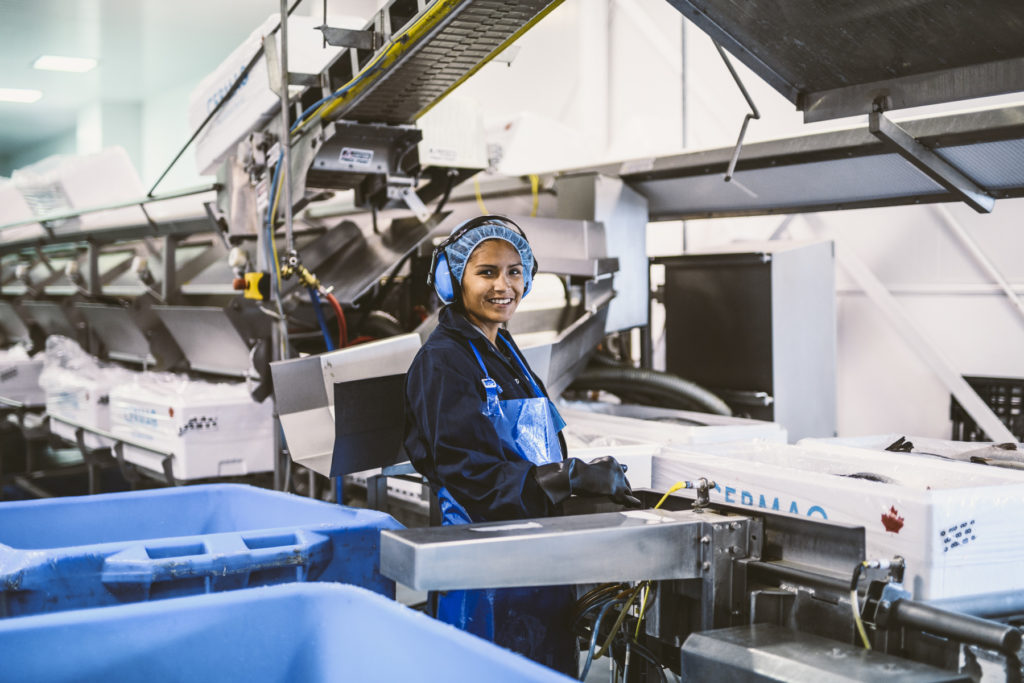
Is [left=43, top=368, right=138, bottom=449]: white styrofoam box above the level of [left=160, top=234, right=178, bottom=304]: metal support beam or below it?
below

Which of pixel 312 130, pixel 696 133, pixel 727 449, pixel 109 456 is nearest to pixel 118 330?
pixel 109 456

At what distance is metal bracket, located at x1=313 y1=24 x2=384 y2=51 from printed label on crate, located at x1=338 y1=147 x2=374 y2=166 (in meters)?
0.55

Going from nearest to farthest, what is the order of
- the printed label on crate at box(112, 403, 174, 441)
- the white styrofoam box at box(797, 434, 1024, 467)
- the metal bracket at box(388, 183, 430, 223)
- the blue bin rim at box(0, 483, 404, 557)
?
the blue bin rim at box(0, 483, 404, 557) → the white styrofoam box at box(797, 434, 1024, 467) → the metal bracket at box(388, 183, 430, 223) → the printed label on crate at box(112, 403, 174, 441)

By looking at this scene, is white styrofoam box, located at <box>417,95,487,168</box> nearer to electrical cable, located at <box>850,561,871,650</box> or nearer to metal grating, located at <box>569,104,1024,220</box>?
metal grating, located at <box>569,104,1024,220</box>

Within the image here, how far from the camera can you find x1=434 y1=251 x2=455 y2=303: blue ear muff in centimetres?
204

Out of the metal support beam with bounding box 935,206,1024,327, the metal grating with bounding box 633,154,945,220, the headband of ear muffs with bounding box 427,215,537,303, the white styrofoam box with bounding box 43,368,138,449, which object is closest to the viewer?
the headband of ear muffs with bounding box 427,215,537,303

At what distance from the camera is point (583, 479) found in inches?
66.4

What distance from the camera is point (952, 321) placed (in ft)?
15.9

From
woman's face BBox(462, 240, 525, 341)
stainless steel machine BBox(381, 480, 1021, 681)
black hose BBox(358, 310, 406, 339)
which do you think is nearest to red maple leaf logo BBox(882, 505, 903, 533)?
stainless steel machine BBox(381, 480, 1021, 681)

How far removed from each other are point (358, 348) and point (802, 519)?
1623mm

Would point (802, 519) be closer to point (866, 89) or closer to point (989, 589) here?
point (989, 589)

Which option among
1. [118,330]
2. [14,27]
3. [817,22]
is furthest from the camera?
[14,27]

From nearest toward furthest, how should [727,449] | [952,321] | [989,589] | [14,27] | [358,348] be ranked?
[989,589], [727,449], [358,348], [952,321], [14,27]

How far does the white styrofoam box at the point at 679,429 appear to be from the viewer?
2.73 meters
